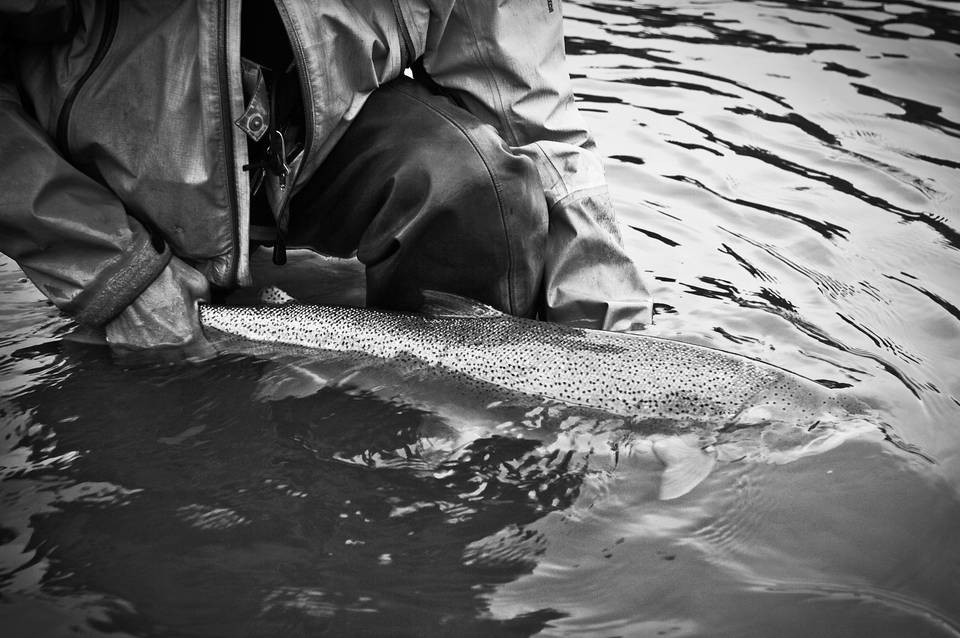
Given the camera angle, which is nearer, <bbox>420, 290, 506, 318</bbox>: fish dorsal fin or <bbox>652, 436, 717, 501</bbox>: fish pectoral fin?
<bbox>652, 436, 717, 501</bbox>: fish pectoral fin

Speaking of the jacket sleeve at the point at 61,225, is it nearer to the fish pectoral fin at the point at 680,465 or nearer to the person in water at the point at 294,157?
the person in water at the point at 294,157

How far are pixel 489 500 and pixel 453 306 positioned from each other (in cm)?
78

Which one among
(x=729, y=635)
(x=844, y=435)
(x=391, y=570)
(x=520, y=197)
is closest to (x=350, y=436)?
(x=391, y=570)

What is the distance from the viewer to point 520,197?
3076mm

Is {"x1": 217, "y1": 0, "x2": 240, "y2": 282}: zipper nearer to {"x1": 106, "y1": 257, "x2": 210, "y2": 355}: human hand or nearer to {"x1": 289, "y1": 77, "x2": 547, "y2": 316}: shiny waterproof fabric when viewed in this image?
{"x1": 106, "y1": 257, "x2": 210, "y2": 355}: human hand

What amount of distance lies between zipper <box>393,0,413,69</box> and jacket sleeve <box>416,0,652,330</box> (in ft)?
0.22

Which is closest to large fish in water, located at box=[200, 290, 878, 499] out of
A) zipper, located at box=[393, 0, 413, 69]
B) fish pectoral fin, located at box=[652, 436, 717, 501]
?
fish pectoral fin, located at box=[652, 436, 717, 501]

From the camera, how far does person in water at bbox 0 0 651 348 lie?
278 cm

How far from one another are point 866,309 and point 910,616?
1815 mm

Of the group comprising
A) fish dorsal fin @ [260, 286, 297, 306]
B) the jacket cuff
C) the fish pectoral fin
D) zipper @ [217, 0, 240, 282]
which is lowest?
the fish pectoral fin

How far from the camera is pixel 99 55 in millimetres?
2811

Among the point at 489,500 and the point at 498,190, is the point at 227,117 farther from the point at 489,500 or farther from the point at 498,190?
the point at 489,500

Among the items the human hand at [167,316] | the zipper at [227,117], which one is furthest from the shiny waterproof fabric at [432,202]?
the human hand at [167,316]

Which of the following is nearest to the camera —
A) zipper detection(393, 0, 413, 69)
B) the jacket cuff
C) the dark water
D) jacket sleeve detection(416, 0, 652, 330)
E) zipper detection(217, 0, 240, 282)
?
the dark water
